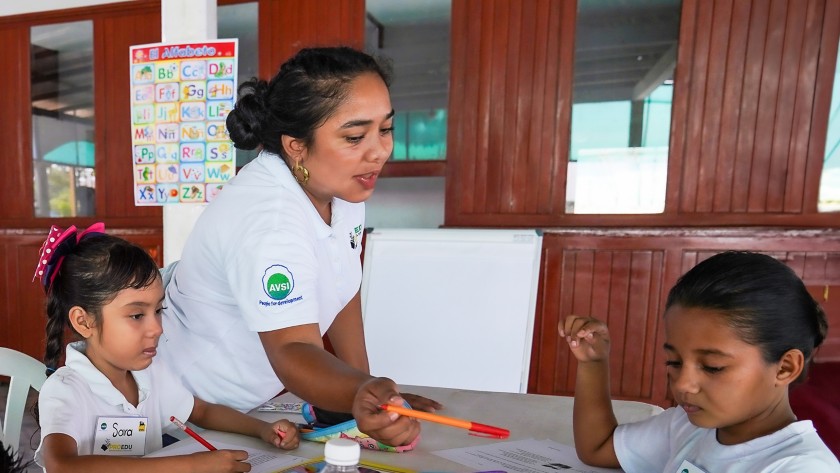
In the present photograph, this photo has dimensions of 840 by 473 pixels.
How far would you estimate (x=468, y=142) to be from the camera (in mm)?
2648

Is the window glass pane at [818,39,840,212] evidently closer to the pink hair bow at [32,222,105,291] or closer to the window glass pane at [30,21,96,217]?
the pink hair bow at [32,222,105,291]

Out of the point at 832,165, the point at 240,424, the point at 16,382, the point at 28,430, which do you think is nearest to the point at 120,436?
the point at 240,424

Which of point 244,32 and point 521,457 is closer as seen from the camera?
point 521,457

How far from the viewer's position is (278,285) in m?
0.80

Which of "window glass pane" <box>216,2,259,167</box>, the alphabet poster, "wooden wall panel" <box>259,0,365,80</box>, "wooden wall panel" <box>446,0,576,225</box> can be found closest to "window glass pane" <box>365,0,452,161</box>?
"wooden wall panel" <box>259,0,365,80</box>

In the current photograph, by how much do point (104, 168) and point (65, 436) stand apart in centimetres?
289

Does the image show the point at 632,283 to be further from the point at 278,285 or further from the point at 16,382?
the point at 16,382

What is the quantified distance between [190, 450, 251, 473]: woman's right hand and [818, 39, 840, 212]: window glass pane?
2.69m

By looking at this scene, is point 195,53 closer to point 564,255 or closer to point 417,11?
point 417,11

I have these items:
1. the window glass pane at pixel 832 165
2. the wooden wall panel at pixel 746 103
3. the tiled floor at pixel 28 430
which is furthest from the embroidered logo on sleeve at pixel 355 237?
the window glass pane at pixel 832 165

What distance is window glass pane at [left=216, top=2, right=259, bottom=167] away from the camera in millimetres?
3029

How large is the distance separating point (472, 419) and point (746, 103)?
7.10 ft

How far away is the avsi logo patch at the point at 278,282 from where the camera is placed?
800mm

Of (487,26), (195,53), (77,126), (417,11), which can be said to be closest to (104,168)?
(77,126)
